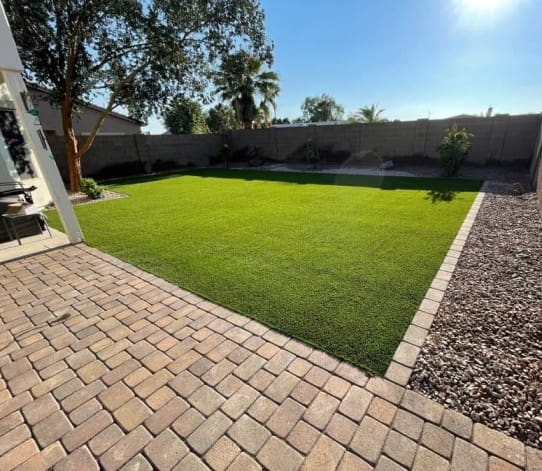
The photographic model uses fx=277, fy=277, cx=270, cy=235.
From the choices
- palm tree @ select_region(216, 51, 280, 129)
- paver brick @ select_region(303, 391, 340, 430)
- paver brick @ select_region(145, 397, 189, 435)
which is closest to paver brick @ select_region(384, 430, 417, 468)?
paver brick @ select_region(303, 391, 340, 430)

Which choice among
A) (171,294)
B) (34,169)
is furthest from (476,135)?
(34,169)

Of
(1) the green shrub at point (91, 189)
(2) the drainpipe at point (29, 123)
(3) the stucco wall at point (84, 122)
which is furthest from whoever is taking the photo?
(3) the stucco wall at point (84, 122)

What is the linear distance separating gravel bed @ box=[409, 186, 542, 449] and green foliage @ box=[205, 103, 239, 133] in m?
26.5

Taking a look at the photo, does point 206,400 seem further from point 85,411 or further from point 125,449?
point 85,411

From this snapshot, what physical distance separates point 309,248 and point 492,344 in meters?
2.23

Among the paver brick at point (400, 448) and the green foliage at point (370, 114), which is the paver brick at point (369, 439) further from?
the green foliage at point (370, 114)

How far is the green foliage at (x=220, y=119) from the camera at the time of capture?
88.9 feet

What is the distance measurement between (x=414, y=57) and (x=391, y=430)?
11.1m

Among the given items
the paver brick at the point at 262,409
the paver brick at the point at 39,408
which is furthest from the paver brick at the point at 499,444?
the paver brick at the point at 39,408

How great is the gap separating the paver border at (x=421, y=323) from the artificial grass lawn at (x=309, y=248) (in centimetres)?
6

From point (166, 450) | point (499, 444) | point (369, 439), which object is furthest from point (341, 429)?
point (166, 450)

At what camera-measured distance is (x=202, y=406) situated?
64.6 inches

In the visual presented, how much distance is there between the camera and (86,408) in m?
1.67

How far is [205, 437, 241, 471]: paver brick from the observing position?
4.39 ft
